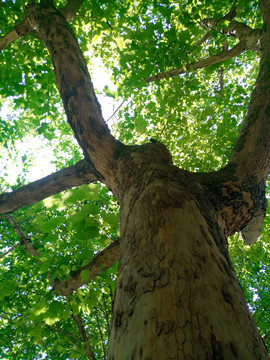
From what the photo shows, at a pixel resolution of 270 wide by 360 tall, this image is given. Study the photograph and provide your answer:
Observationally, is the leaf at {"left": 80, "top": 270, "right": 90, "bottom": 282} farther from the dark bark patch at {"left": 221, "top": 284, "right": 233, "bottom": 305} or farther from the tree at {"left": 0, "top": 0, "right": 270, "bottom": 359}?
the dark bark patch at {"left": 221, "top": 284, "right": 233, "bottom": 305}

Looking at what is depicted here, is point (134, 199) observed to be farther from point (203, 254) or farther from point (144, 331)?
point (144, 331)

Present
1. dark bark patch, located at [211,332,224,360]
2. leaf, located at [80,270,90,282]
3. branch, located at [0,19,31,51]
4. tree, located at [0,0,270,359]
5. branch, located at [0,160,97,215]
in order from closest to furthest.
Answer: dark bark patch, located at [211,332,224,360], tree, located at [0,0,270,359], leaf, located at [80,270,90,282], branch, located at [0,160,97,215], branch, located at [0,19,31,51]

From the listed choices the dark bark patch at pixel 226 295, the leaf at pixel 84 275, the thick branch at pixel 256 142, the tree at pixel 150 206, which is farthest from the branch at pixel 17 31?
the dark bark patch at pixel 226 295

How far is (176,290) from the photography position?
3.01ft

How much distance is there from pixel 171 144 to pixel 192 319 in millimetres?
5358

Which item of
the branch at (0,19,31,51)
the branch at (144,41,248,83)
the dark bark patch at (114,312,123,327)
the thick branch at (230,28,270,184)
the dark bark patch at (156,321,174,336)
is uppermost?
the branch at (144,41,248,83)

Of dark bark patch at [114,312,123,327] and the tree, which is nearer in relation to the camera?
the tree

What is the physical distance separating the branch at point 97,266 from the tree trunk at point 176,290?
1.15 metres

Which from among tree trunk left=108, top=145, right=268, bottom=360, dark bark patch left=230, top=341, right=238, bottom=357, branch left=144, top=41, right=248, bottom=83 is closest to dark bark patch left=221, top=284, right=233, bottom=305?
tree trunk left=108, top=145, right=268, bottom=360

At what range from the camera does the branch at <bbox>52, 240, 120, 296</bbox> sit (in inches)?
102

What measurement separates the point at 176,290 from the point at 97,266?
1963 millimetres

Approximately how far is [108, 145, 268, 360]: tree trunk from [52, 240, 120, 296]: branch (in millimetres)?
1149

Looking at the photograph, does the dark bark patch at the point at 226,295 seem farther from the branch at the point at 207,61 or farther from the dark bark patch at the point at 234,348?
the branch at the point at 207,61

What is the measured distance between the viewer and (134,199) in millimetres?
1637
